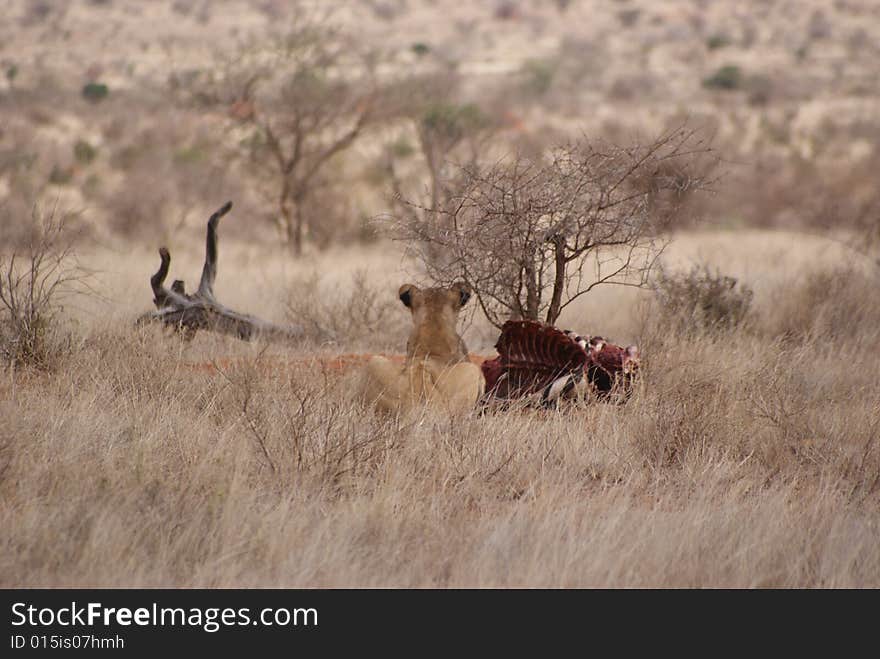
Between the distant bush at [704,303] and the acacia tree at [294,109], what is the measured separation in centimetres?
862

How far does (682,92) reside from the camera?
41250mm

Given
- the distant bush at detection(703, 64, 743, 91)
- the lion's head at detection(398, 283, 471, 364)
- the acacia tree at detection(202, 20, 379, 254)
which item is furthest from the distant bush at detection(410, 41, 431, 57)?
the lion's head at detection(398, 283, 471, 364)

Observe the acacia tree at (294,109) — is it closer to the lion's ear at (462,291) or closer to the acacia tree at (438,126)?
the acacia tree at (438,126)

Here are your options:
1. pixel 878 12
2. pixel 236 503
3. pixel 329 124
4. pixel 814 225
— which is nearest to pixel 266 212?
pixel 329 124

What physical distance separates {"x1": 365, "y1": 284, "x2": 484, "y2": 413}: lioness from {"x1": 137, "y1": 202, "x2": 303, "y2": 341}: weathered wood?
2418 millimetres

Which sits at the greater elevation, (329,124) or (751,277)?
(329,124)

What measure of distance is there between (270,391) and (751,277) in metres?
8.19

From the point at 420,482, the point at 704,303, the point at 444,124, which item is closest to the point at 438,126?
the point at 444,124

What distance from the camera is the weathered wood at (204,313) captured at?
850cm

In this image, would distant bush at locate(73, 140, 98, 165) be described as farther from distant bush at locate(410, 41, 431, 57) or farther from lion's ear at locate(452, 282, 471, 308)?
distant bush at locate(410, 41, 431, 57)

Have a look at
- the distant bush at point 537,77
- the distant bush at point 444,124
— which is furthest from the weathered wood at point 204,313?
the distant bush at point 537,77

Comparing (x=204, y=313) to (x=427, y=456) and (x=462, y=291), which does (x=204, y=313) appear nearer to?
(x=462, y=291)

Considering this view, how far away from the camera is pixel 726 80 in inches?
1628
